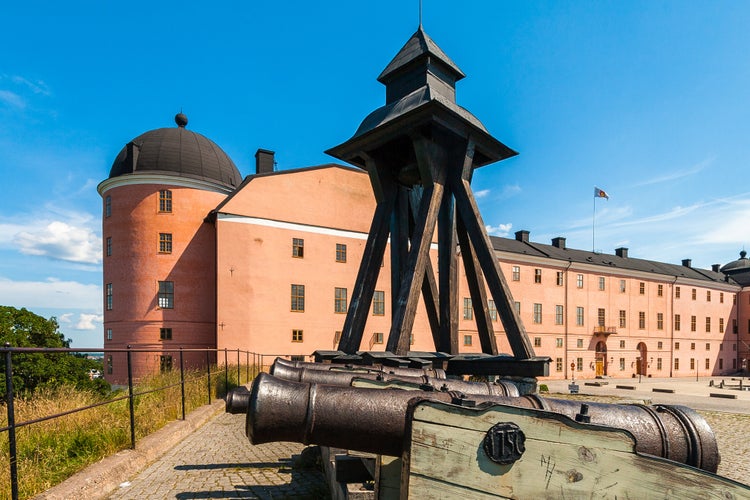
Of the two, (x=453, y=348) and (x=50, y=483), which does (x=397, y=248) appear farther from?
(x=50, y=483)

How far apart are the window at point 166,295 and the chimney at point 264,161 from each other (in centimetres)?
879

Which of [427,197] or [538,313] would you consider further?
[538,313]

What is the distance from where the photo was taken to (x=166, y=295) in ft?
74.7

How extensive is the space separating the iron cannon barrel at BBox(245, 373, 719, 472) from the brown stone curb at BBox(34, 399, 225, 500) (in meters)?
2.71

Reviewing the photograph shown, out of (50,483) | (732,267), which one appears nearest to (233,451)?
(50,483)

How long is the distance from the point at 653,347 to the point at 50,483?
4592cm

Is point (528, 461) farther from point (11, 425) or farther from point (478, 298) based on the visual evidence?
point (478, 298)

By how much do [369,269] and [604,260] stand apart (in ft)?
124

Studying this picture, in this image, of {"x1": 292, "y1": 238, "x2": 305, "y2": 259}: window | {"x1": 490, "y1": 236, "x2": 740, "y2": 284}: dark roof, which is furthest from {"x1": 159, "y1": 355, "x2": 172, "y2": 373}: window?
{"x1": 490, "y1": 236, "x2": 740, "y2": 284}: dark roof

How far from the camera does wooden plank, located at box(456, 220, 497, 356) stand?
8.65 m

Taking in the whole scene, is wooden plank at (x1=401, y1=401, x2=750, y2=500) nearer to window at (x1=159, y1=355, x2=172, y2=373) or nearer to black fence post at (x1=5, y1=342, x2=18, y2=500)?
black fence post at (x1=5, y1=342, x2=18, y2=500)

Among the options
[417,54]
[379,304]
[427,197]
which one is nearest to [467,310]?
[379,304]

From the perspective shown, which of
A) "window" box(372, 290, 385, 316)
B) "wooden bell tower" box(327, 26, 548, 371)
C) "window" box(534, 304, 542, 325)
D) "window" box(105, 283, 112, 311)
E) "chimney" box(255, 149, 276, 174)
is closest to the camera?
"wooden bell tower" box(327, 26, 548, 371)

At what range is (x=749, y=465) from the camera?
20.5 ft
